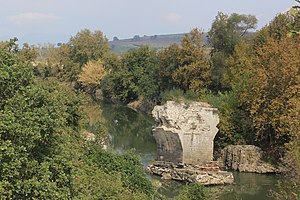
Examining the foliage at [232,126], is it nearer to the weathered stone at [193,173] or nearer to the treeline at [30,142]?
the weathered stone at [193,173]

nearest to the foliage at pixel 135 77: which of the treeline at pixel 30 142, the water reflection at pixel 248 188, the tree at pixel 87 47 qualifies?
the tree at pixel 87 47

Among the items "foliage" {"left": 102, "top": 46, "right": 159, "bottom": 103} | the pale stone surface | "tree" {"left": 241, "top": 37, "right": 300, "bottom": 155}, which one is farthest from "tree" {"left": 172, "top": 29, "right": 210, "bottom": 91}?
the pale stone surface

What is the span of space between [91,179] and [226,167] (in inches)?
456

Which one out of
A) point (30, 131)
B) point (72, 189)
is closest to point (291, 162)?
point (72, 189)

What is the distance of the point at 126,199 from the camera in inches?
542

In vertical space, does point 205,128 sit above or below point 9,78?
below

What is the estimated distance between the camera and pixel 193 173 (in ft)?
72.8

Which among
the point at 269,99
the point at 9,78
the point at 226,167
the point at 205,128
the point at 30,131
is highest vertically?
the point at 9,78

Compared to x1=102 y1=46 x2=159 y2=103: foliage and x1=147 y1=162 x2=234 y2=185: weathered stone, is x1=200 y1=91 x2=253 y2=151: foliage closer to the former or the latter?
x1=147 y1=162 x2=234 y2=185: weathered stone

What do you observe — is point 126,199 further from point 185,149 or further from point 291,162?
point 185,149

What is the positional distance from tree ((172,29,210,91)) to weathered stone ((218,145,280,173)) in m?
12.7

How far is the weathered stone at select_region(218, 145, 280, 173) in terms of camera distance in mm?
23672

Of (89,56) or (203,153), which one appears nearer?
(203,153)

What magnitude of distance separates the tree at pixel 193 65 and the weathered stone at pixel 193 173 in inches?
557
